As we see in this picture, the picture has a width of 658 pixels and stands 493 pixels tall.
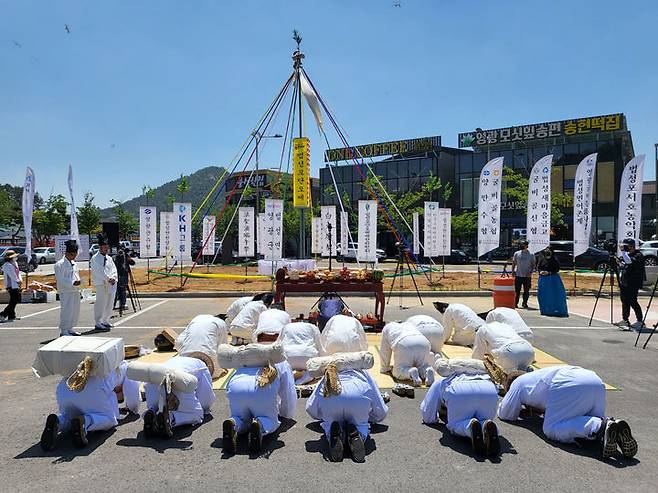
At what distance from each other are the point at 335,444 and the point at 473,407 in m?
→ 1.18

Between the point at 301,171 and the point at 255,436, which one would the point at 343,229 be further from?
the point at 255,436

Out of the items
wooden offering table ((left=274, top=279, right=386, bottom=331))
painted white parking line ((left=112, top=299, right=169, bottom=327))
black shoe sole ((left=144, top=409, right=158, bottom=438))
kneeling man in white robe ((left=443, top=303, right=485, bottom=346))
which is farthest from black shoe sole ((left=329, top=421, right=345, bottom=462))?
painted white parking line ((left=112, top=299, right=169, bottom=327))

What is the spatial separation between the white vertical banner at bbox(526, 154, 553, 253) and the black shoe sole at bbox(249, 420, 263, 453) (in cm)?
1268

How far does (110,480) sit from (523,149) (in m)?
42.2

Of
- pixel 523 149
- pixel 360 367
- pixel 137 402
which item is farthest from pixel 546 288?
pixel 523 149

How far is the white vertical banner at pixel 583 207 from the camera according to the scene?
15320mm

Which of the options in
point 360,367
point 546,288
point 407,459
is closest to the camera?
point 407,459

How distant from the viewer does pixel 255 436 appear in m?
4.10

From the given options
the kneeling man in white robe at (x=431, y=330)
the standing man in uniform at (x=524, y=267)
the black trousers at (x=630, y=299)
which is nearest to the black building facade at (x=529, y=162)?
the standing man in uniform at (x=524, y=267)

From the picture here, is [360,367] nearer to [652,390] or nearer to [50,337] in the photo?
[652,390]

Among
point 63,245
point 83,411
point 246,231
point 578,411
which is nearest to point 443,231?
point 246,231

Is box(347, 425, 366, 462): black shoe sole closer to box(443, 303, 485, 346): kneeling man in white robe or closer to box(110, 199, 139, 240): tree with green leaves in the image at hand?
box(443, 303, 485, 346): kneeling man in white robe

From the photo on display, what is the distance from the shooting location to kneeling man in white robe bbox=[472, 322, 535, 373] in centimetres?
565

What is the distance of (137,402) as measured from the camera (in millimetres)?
5074
